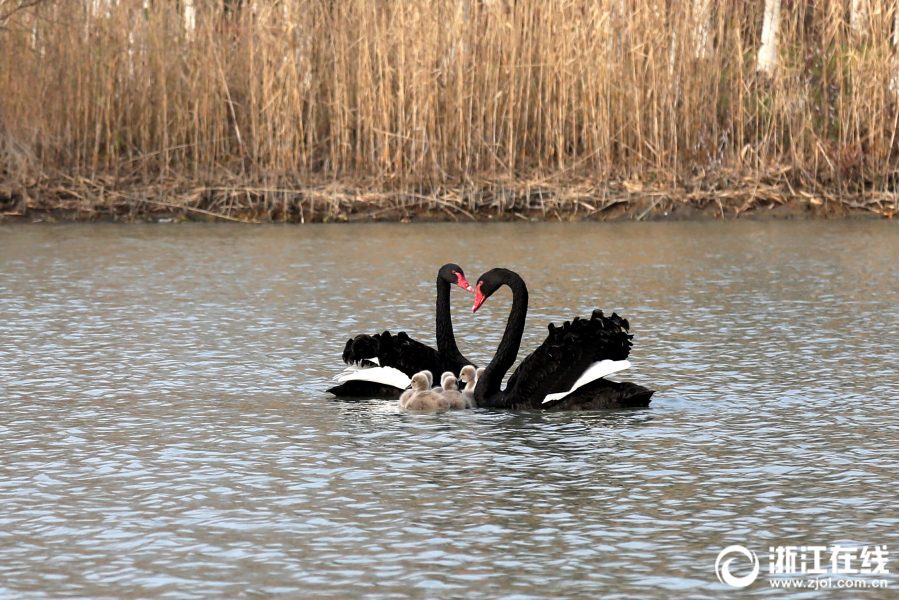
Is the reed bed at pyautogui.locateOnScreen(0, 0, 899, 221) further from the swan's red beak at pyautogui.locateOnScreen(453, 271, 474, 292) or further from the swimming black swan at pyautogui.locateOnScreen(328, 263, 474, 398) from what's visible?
the swimming black swan at pyautogui.locateOnScreen(328, 263, 474, 398)

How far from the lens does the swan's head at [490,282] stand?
8.89 metres

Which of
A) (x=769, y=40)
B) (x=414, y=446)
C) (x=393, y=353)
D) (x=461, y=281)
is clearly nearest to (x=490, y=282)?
(x=461, y=281)

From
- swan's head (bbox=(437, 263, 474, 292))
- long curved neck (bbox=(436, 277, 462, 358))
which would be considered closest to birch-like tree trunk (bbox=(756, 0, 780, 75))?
swan's head (bbox=(437, 263, 474, 292))

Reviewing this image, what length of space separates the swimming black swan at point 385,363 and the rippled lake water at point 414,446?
0.16 meters

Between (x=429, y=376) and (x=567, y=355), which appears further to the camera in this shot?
(x=429, y=376)

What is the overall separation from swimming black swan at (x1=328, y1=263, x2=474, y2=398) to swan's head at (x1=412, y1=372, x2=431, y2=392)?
14 cm

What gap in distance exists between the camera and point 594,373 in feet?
26.2

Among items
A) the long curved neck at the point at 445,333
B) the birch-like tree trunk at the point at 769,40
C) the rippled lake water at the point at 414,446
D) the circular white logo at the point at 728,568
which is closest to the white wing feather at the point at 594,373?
the rippled lake water at the point at 414,446

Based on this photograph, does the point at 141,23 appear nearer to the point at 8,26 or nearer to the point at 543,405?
the point at 8,26

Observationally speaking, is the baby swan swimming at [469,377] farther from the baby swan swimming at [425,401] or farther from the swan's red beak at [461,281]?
the swan's red beak at [461,281]

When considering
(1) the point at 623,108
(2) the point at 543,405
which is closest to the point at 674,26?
(1) the point at 623,108

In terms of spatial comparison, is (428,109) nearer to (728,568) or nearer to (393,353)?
(393,353)

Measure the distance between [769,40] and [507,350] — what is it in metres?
15.0

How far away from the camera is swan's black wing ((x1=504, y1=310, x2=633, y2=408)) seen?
7996 millimetres
